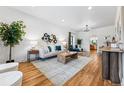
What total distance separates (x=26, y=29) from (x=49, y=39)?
199 cm

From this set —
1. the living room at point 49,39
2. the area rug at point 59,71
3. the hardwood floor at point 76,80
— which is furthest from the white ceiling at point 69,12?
the hardwood floor at point 76,80

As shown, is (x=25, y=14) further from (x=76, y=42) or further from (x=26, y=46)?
(x=76, y=42)

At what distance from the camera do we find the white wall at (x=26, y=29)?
4.36 meters

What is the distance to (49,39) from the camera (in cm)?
691

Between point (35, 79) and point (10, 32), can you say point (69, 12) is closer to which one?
point (10, 32)

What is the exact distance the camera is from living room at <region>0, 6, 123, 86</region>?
A: 3386 mm

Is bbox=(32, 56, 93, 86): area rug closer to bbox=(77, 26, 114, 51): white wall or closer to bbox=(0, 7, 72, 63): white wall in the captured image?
bbox=(0, 7, 72, 63): white wall

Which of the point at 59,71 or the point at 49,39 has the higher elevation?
the point at 49,39

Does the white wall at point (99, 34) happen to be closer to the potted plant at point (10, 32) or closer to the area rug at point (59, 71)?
the area rug at point (59, 71)

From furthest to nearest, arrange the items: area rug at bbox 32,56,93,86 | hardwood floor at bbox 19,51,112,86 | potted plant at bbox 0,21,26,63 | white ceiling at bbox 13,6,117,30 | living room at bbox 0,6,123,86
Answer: white ceiling at bbox 13,6,117,30, potted plant at bbox 0,21,26,63, living room at bbox 0,6,123,86, area rug at bbox 32,56,93,86, hardwood floor at bbox 19,51,112,86

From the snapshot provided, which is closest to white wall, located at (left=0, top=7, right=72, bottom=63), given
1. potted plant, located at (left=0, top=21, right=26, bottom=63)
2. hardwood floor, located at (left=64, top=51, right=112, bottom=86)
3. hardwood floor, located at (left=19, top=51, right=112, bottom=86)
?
potted plant, located at (left=0, top=21, right=26, bottom=63)

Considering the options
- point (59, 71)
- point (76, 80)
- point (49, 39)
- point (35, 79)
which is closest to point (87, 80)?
point (76, 80)
